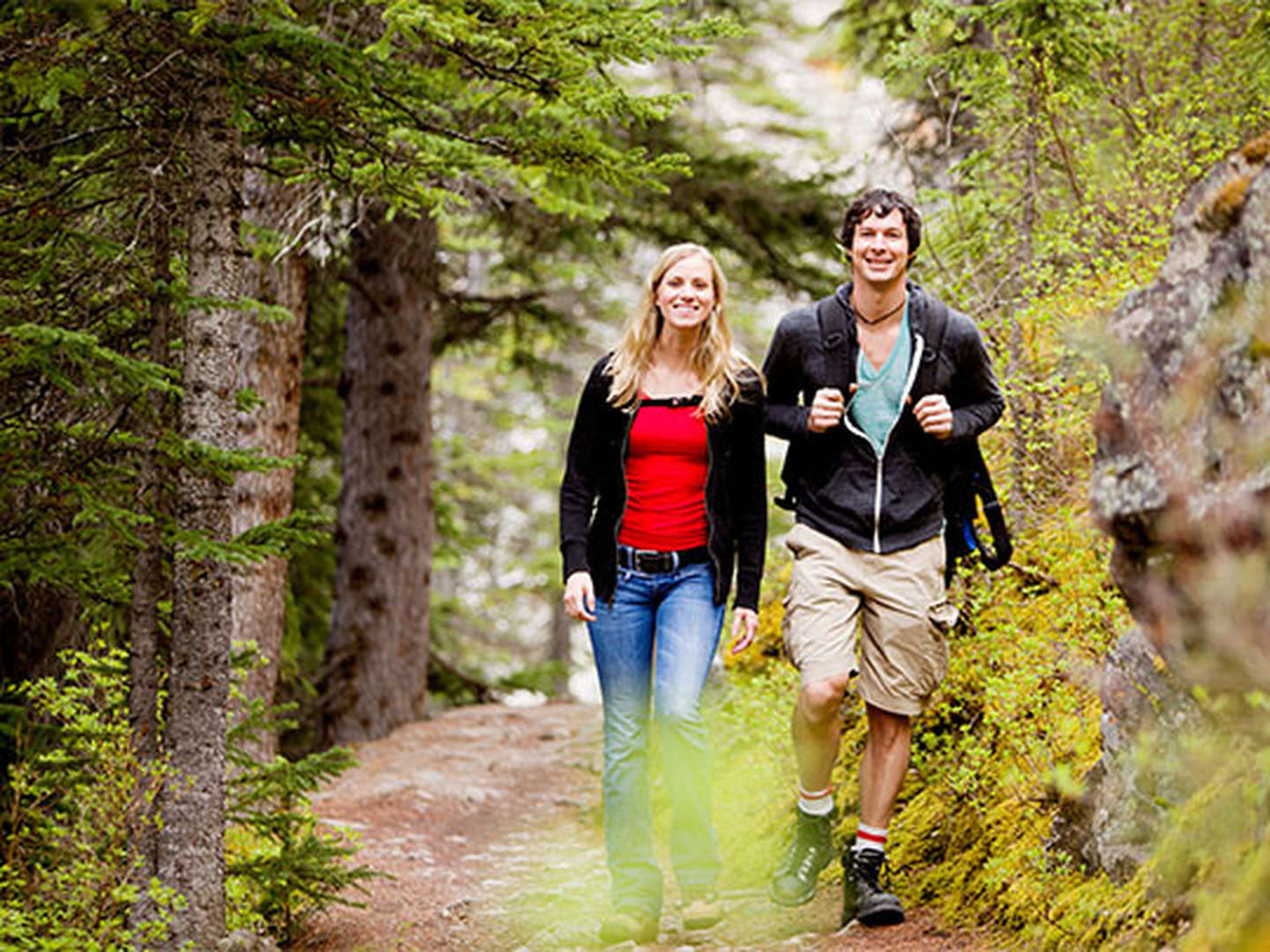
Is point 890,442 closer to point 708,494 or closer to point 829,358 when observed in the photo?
point 829,358

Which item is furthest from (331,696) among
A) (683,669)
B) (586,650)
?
(586,650)

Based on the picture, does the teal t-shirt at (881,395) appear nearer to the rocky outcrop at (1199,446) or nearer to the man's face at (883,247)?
the man's face at (883,247)

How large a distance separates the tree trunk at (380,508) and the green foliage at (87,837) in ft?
23.7

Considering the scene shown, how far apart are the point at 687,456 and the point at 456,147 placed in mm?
2131

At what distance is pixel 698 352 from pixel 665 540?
0.75 m

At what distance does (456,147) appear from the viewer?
20.3ft

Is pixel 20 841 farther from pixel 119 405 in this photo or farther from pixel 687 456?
pixel 687 456

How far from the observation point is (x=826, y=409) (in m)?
4.69

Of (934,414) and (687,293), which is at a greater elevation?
(687,293)

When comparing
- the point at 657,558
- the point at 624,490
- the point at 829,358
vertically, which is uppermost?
the point at 829,358

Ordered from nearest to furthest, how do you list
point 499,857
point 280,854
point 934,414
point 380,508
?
point 934,414 < point 280,854 < point 499,857 < point 380,508

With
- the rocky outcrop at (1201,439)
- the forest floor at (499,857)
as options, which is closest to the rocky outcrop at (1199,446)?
the rocky outcrop at (1201,439)

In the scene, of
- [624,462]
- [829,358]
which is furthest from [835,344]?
[624,462]

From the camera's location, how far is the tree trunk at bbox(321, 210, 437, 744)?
40.0 feet
